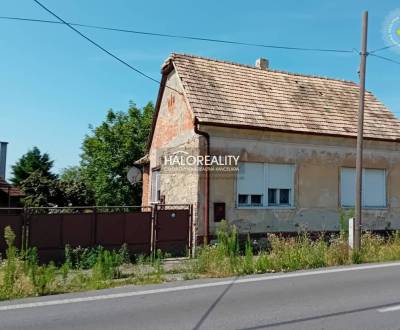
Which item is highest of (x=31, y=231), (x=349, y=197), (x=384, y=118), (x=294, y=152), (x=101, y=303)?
(x=384, y=118)

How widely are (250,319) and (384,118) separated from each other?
14.0 meters

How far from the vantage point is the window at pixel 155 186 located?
17.6 meters

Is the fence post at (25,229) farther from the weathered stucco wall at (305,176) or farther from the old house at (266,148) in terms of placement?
the weathered stucco wall at (305,176)

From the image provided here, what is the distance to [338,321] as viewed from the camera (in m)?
6.00

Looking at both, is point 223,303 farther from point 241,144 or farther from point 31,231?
point 241,144

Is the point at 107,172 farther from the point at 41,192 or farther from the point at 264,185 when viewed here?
the point at 264,185

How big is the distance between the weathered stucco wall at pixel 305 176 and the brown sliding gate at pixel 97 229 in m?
1.18

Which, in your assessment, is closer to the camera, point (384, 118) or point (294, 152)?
point (294, 152)

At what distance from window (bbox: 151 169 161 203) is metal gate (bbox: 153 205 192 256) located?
389 cm

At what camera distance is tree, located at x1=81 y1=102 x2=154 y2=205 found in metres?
Answer: 30.5

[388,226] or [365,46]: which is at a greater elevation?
[365,46]

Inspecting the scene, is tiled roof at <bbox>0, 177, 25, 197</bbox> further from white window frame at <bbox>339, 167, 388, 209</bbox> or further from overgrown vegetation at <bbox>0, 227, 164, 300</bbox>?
white window frame at <bbox>339, 167, 388, 209</bbox>

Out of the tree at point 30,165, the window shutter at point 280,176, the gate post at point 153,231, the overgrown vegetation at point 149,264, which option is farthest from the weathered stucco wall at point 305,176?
the tree at point 30,165

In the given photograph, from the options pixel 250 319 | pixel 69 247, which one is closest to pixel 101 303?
pixel 250 319
